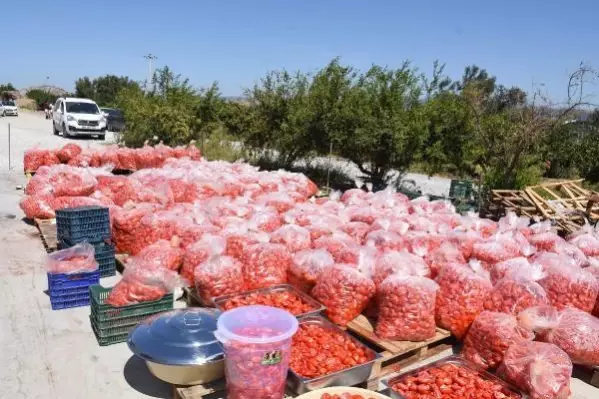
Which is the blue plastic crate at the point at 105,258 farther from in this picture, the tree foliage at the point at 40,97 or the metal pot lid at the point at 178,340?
the tree foliage at the point at 40,97

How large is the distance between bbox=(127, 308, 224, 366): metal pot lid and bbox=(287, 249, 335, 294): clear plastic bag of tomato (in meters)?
1.00

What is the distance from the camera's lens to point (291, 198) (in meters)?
6.43

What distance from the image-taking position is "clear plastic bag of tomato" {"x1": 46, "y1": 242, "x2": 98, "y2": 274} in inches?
156

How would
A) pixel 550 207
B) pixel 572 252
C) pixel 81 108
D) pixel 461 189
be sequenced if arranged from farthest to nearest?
pixel 81 108 → pixel 461 189 → pixel 550 207 → pixel 572 252

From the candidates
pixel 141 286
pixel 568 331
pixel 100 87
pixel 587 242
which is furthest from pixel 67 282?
pixel 100 87

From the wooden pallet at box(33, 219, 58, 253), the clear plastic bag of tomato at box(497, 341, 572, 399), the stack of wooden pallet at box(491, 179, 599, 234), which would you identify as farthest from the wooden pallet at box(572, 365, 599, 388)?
the wooden pallet at box(33, 219, 58, 253)

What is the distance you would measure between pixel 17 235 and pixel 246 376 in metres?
4.68

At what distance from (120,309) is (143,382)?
2.01ft

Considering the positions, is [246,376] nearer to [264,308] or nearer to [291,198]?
[264,308]

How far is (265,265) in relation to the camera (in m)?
3.97

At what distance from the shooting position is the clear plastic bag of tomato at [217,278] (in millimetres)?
3750

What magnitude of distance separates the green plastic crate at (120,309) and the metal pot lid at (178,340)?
51 cm

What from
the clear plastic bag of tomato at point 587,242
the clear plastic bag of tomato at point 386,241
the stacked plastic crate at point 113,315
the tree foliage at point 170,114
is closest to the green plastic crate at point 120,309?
the stacked plastic crate at point 113,315

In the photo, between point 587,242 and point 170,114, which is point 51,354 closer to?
point 587,242
